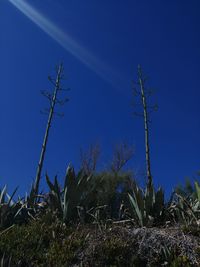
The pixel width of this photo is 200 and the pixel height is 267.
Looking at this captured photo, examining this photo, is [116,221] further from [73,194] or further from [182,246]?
[182,246]

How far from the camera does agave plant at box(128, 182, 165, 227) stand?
639cm

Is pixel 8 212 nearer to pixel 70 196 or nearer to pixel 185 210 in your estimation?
pixel 70 196

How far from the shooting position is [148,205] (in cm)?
653

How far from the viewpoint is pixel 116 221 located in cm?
663

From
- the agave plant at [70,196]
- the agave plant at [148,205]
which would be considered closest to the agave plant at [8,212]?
the agave plant at [70,196]

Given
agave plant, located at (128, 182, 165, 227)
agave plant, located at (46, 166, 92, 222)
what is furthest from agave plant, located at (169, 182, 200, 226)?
agave plant, located at (46, 166, 92, 222)

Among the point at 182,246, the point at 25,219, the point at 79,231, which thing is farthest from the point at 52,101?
the point at 182,246

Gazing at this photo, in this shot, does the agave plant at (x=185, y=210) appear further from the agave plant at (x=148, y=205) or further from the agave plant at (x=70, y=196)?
the agave plant at (x=70, y=196)

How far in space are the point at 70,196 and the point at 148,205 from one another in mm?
1426

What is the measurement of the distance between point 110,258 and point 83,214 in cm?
175

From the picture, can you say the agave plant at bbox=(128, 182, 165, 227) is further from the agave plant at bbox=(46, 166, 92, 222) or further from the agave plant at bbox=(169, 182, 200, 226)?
the agave plant at bbox=(46, 166, 92, 222)

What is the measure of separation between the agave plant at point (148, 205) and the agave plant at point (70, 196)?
92 centimetres

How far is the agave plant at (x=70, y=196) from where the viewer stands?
6.71 meters

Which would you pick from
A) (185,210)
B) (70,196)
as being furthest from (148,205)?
(70,196)
